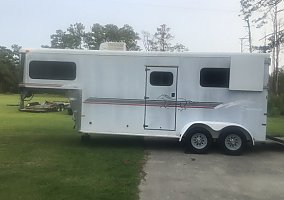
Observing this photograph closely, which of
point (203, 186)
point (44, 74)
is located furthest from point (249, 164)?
point (44, 74)

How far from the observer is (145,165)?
425 inches

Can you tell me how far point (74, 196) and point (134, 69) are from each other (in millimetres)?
5787

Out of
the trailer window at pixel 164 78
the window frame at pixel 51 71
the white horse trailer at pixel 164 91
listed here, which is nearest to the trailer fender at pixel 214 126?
the white horse trailer at pixel 164 91

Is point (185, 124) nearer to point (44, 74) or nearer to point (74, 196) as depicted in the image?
point (44, 74)

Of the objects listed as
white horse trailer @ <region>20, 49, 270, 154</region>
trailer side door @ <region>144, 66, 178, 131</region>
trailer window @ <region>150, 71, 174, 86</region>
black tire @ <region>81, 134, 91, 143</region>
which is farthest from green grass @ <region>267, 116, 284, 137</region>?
black tire @ <region>81, 134, 91, 143</region>

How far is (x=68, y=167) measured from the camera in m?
10.1

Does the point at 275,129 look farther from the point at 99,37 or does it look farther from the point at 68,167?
the point at 99,37

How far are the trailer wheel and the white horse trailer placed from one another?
0.08ft

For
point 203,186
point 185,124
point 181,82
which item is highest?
point 181,82

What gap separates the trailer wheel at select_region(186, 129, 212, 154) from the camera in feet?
41.9

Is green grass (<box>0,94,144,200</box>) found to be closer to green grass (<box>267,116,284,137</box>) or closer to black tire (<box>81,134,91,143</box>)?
black tire (<box>81,134,91,143</box>)

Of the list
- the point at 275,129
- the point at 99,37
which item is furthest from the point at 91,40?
the point at 275,129

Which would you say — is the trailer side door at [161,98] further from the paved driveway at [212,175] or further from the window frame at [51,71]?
the window frame at [51,71]

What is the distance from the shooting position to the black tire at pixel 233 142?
12711 mm
